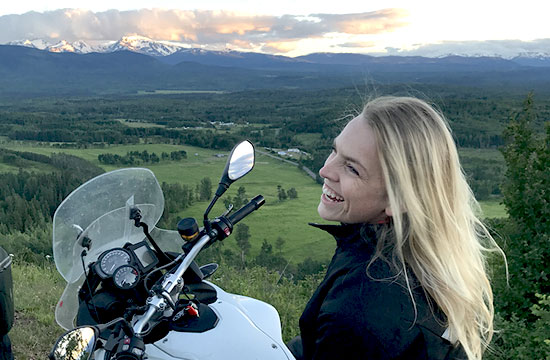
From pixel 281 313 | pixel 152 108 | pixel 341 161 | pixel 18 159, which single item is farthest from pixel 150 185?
pixel 152 108

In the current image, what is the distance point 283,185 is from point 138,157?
1898 cm

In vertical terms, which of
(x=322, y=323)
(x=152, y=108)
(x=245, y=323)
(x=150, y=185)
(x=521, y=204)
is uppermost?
(x=150, y=185)

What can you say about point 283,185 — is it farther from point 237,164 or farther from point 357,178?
point 357,178

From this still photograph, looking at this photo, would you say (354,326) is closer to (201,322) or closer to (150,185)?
(201,322)

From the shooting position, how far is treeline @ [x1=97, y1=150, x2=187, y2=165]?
4775 centimetres

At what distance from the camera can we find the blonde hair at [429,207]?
1.61 meters

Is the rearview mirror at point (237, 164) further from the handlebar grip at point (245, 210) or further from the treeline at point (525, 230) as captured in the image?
the treeline at point (525, 230)

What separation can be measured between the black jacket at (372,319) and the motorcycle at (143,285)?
1.34ft

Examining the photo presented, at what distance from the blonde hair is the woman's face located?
0.05 m

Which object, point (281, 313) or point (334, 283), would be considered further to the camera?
point (281, 313)

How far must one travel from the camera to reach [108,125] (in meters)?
80.8

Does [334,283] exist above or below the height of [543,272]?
above

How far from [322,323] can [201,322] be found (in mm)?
617

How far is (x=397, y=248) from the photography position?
5.28 ft
